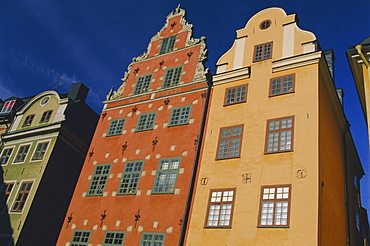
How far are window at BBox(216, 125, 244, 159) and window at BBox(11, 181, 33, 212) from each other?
14.7m

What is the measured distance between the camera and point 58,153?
1040 inches

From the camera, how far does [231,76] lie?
20609mm

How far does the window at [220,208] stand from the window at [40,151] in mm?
15099

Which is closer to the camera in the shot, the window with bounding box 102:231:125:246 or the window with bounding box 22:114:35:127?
the window with bounding box 102:231:125:246

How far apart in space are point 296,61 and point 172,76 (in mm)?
8675

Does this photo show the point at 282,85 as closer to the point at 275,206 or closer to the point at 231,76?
the point at 231,76

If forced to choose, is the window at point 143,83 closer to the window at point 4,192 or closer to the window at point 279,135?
the window at point 279,135

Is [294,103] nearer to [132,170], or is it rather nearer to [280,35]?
[280,35]

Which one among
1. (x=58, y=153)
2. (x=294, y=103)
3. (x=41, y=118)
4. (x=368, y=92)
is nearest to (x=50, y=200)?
(x=58, y=153)

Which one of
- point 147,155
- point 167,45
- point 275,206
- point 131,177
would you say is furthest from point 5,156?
point 275,206

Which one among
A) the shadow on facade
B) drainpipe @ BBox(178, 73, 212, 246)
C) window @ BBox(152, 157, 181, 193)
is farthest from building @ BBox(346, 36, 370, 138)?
the shadow on facade

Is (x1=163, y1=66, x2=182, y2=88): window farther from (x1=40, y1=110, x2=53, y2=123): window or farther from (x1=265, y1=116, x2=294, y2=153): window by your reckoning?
(x1=40, y1=110, x2=53, y2=123): window

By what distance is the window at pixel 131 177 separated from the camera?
19973mm

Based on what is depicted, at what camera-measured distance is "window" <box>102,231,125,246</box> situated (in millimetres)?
18406
